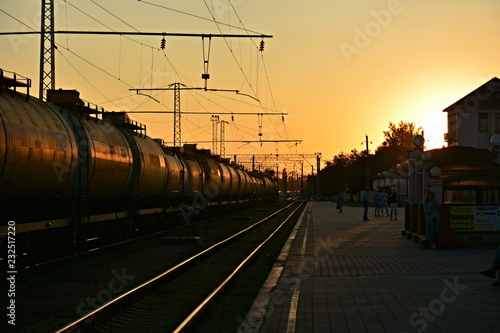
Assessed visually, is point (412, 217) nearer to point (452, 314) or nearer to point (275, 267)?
point (275, 267)

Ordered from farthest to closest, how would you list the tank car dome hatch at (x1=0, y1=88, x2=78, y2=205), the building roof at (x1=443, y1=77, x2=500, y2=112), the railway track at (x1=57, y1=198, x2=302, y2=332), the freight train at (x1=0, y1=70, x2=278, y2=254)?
the building roof at (x1=443, y1=77, x2=500, y2=112)
the freight train at (x1=0, y1=70, x2=278, y2=254)
the tank car dome hatch at (x1=0, y1=88, x2=78, y2=205)
the railway track at (x1=57, y1=198, x2=302, y2=332)

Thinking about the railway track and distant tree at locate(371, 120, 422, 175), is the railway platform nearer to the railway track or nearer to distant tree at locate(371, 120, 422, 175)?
the railway track

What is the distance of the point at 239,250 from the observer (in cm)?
2250

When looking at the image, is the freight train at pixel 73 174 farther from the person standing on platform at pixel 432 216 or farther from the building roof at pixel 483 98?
the building roof at pixel 483 98

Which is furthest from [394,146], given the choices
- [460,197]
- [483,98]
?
[460,197]

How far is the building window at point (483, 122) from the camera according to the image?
59.1 metres

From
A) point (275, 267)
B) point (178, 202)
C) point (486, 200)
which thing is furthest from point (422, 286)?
point (178, 202)

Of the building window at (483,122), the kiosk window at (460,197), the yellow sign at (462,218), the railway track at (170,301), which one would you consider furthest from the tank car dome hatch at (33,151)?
the building window at (483,122)

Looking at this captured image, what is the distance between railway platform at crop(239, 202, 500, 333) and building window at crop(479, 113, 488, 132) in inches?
1669

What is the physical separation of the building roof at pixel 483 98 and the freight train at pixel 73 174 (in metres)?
38.0

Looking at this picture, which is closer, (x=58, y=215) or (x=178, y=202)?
(x=58, y=215)

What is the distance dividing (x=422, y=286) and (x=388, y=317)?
310 cm

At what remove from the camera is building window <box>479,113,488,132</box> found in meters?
59.1

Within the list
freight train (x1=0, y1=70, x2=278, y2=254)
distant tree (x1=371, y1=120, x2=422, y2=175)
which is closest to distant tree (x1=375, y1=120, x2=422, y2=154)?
distant tree (x1=371, y1=120, x2=422, y2=175)
